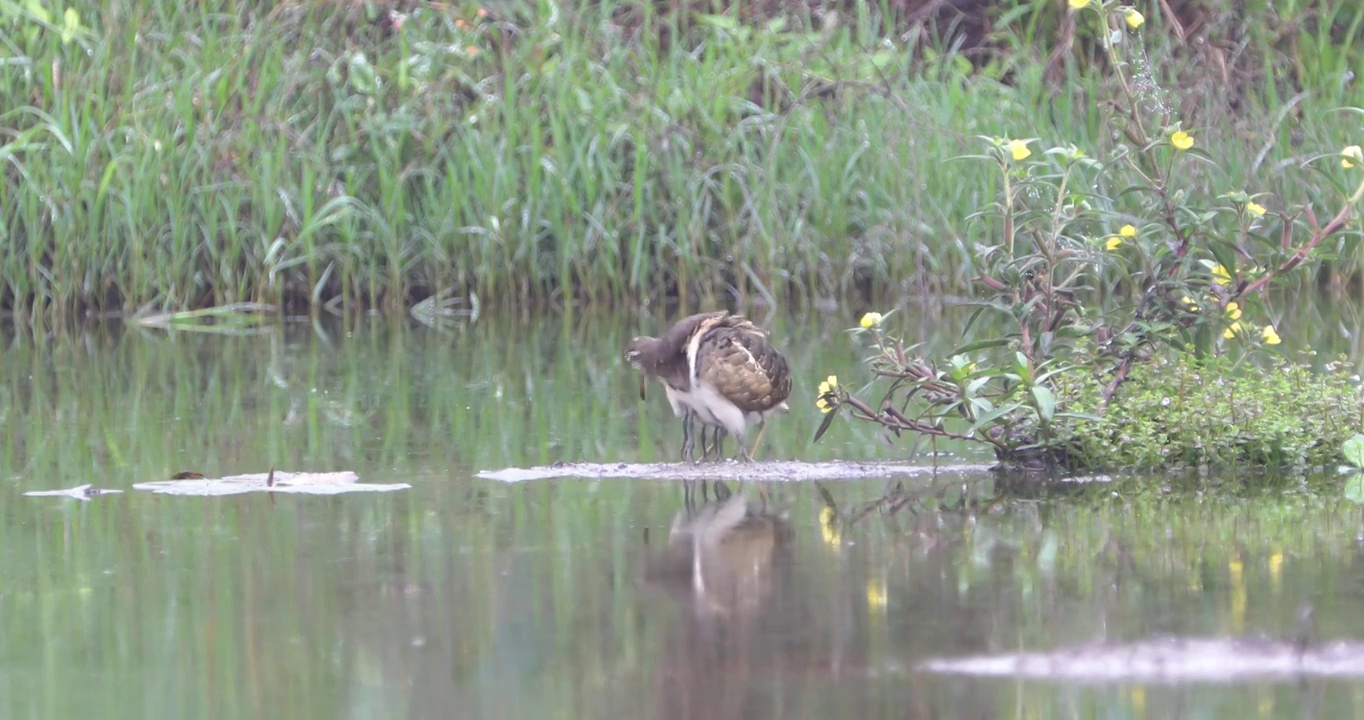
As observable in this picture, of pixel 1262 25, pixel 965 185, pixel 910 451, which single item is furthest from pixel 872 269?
pixel 910 451

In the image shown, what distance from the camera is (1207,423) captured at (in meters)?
5.52

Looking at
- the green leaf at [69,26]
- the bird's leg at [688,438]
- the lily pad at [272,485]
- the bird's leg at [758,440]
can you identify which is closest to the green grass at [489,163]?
the green leaf at [69,26]

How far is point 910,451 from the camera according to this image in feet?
19.8

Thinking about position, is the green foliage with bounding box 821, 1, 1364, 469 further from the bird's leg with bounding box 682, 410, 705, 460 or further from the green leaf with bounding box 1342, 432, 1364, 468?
the bird's leg with bounding box 682, 410, 705, 460

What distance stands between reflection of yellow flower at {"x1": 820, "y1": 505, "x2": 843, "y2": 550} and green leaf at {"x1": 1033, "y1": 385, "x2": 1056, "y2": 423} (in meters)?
0.68

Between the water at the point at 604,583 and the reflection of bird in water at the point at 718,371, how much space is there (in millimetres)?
330

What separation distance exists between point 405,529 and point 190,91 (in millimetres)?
7144

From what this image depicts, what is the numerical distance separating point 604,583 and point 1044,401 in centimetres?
162

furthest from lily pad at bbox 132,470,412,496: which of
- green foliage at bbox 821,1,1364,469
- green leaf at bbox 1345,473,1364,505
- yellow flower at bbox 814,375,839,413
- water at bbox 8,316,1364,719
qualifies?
green leaf at bbox 1345,473,1364,505

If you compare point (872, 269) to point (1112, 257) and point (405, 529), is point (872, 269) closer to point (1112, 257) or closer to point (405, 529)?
point (1112, 257)

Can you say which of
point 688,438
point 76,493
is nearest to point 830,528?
point 688,438

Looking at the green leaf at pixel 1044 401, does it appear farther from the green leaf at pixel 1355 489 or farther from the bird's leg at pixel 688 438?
the bird's leg at pixel 688 438

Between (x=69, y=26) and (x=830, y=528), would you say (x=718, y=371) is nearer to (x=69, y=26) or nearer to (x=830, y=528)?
(x=830, y=528)

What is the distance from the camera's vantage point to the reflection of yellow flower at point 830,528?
4625mm
